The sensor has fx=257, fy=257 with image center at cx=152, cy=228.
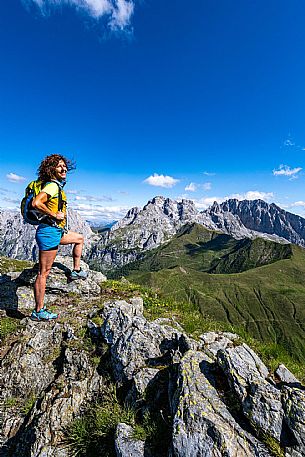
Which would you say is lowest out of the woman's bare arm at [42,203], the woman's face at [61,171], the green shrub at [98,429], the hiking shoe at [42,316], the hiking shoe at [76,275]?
the green shrub at [98,429]

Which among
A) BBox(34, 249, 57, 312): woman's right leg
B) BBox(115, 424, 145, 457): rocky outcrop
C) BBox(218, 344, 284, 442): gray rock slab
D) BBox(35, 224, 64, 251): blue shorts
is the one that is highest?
BBox(35, 224, 64, 251): blue shorts

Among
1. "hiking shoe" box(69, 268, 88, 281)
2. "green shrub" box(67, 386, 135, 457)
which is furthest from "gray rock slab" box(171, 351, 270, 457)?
"hiking shoe" box(69, 268, 88, 281)

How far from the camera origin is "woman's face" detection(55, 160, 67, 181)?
30.3 ft

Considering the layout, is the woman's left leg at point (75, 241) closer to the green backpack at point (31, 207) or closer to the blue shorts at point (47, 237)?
the blue shorts at point (47, 237)

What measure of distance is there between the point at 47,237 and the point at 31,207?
1.15m

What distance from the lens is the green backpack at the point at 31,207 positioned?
28.9 ft

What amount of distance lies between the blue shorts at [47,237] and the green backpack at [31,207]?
20 centimetres

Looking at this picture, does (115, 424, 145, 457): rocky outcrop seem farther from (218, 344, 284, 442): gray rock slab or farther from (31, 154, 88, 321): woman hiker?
(31, 154, 88, 321): woman hiker

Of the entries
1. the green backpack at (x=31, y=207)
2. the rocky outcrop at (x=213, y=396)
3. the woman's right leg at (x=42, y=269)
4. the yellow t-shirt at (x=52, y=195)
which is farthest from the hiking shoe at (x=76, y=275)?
the rocky outcrop at (x=213, y=396)

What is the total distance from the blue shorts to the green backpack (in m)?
0.20

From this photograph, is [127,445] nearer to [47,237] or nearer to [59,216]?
[47,237]

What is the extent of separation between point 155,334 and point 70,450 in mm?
3542

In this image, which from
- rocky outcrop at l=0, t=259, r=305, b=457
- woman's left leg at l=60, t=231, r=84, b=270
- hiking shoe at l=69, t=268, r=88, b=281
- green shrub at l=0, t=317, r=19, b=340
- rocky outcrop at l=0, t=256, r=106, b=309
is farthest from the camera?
hiking shoe at l=69, t=268, r=88, b=281

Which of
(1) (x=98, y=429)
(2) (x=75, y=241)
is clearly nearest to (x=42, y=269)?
(2) (x=75, y=241)
